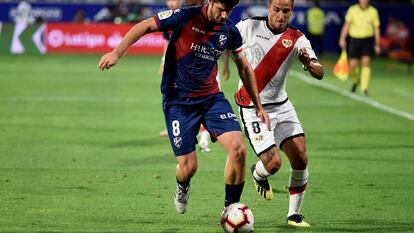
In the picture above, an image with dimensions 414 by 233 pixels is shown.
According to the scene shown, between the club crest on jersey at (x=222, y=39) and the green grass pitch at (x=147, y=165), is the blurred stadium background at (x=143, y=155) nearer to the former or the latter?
the green grass pitch at (x=147, y=165)

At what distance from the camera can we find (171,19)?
9789mm

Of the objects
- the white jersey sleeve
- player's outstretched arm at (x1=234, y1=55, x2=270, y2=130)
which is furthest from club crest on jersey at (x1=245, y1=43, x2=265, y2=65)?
player's outstretched arm at (x1=234, y1=55, x2=270, y2=130)

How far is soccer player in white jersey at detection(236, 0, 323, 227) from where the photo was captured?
10680mm

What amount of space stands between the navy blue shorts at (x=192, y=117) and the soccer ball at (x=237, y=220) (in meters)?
0.79

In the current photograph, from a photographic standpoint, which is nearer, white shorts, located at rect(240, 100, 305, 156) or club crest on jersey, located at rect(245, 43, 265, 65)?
white shorts, located at rect(240, 100, 305, 156)

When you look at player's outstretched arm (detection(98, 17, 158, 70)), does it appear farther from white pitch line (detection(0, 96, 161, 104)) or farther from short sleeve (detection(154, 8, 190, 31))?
white pitch line (detection(0, 96, 161, 104))

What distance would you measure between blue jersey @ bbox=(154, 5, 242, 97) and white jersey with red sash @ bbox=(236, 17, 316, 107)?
867mm

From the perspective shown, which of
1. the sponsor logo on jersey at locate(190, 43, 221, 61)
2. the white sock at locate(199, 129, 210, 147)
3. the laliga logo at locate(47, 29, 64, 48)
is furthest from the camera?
the laliga logo at locate(47, 29, 64, 48)

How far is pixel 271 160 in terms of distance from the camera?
1070 cm

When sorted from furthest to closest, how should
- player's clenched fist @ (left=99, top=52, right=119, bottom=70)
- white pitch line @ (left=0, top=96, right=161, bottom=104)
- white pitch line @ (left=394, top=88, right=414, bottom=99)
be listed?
white pitch line @ (left=394, top=88, right=414, bottom=99) → white pitch line @ (left=0, top=96, right=161, bottom=104) → player's clenched fist @ (left=99, top=52, right=119, bottom=70)

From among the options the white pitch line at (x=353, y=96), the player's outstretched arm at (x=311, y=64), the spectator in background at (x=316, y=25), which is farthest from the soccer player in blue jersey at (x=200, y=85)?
the spectator in background at (x=316, y=25)

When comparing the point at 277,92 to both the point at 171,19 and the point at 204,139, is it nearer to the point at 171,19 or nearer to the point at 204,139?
the point at 171,19

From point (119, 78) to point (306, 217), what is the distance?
18858 millimetres

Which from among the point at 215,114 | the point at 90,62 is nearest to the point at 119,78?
the point at 90,62
